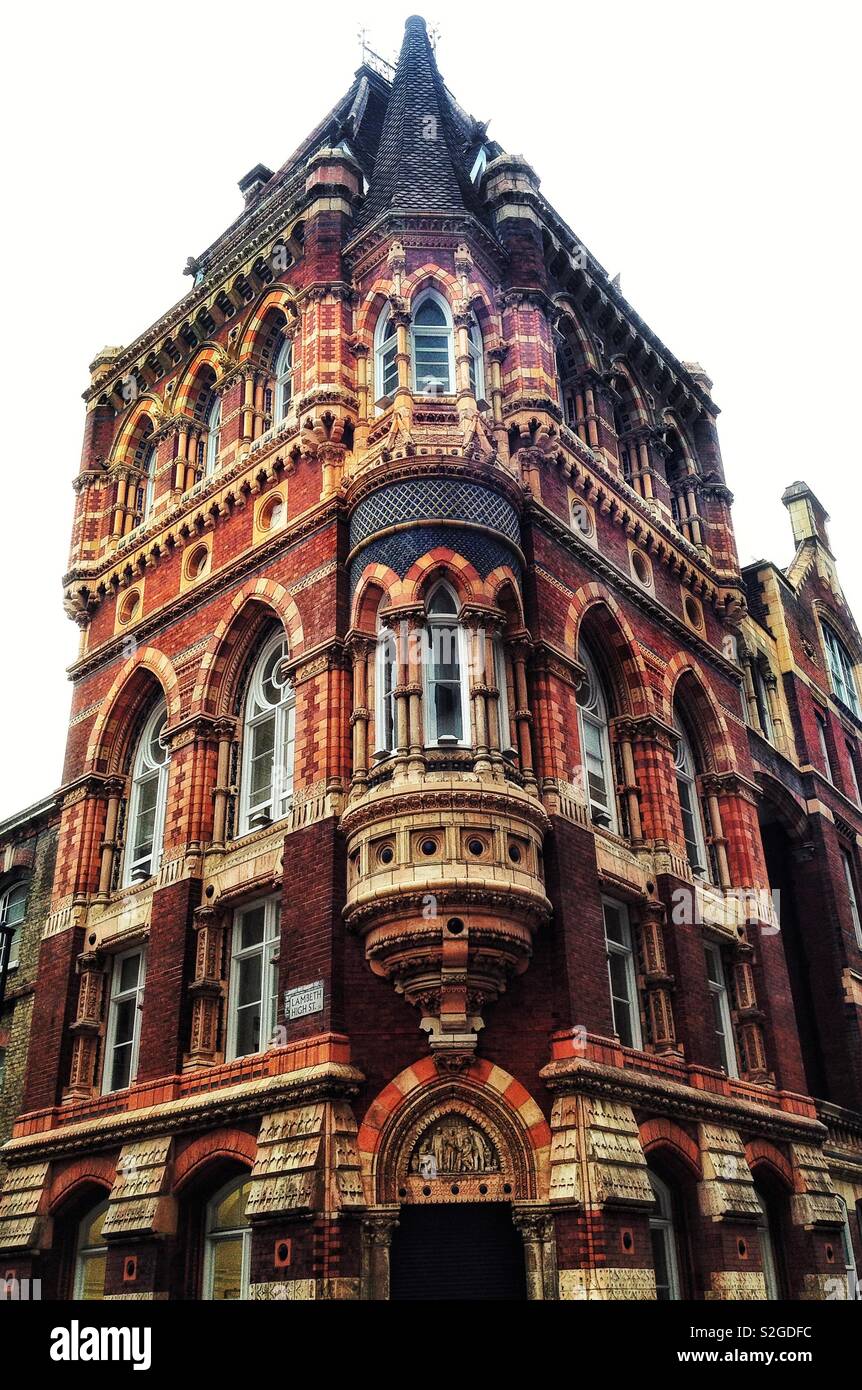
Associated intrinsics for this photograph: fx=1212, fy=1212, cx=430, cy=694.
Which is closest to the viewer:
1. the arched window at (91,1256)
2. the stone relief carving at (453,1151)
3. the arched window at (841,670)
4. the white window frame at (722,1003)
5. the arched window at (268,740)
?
the stone relief carving at (453,1151)

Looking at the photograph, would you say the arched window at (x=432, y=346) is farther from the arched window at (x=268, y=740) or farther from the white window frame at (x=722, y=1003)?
the white window frame at (x=722, y=1003)

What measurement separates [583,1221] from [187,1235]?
5.80 meters

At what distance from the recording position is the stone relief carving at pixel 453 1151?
14914 millimetres

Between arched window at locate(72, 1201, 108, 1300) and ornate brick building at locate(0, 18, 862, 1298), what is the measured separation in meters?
0.08

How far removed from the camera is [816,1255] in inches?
757

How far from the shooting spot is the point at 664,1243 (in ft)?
57.0

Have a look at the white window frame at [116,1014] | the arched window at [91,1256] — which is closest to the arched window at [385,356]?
the white window frame at [116,1014]

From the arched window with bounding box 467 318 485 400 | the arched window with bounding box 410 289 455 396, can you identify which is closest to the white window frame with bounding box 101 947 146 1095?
the arched window with bounding box 410 289 455 396

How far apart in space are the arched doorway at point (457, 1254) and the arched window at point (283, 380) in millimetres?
14417

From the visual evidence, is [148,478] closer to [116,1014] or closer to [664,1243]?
[116,1014]

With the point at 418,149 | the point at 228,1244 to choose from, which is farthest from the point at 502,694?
the point at 418,149
